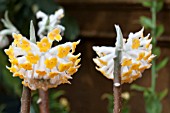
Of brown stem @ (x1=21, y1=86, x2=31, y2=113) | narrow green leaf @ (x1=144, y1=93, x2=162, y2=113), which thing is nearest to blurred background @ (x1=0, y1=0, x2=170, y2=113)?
narrow green leaf @ (x1=144, y1=93, x2=162, y2=113)

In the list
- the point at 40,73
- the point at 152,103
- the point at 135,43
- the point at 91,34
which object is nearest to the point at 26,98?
the point at 40,73

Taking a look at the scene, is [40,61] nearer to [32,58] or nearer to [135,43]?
[32,58]

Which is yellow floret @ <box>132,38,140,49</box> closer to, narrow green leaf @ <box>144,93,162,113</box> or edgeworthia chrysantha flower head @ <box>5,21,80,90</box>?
edgeworthia chrysantha flower head @ <box>5,21,80,90</box>

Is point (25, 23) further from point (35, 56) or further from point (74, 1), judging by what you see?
point (35, 56)

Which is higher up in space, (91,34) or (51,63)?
(91,34)

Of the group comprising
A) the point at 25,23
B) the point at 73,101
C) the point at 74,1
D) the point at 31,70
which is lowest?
the point at 31,70

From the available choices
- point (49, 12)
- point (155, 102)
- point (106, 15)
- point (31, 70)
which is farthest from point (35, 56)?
point (106, 15)

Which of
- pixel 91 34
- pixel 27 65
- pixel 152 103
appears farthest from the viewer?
pixel 91 34
